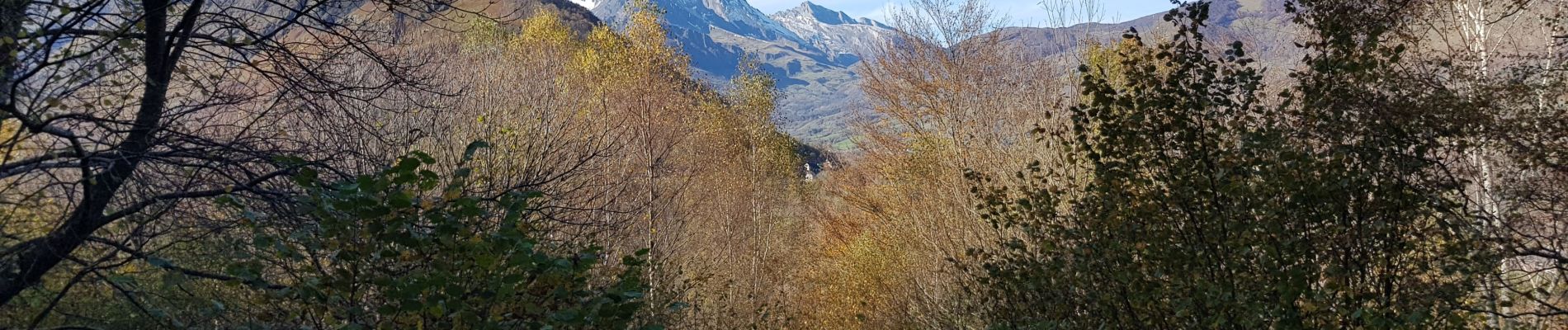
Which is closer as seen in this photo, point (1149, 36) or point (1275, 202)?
point (1275, 202)

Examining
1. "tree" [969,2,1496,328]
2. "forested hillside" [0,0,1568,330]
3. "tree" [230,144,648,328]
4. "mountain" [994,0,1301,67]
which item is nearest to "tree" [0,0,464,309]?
"forested hillside" [0,0,1568,330]

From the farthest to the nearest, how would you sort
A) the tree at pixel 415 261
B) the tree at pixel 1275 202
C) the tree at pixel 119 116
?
the tree at pixel 1275 202 < the tree at pixel 119 116 < the tree at pixel 415 261

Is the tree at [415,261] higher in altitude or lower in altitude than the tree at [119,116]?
lower

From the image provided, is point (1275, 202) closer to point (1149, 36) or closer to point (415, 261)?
point (415, 261)

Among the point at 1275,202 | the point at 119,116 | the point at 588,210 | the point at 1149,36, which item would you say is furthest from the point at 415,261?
the point at 1149,36

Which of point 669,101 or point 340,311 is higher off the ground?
point 669,101

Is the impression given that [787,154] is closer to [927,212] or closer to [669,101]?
[669,101]

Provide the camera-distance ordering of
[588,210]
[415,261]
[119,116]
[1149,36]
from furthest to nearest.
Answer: [1149,36] < [588,210] < [119,116] < [415,261]

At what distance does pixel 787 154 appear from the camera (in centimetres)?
3728

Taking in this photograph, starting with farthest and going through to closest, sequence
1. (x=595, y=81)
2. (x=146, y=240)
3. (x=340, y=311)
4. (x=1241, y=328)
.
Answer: (x=595, y=81) → (x=1241, y=328) → (x=146, y=240) → (x=340, y=311)

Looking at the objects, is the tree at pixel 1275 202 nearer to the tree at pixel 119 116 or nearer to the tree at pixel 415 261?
the tree at pixel 415 261

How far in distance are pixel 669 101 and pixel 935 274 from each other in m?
6.66

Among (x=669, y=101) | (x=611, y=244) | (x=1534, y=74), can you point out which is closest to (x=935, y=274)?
(x=611, y=244)

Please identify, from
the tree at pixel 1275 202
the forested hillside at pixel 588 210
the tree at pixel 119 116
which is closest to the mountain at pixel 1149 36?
the forested hillside at pixel 588 210
